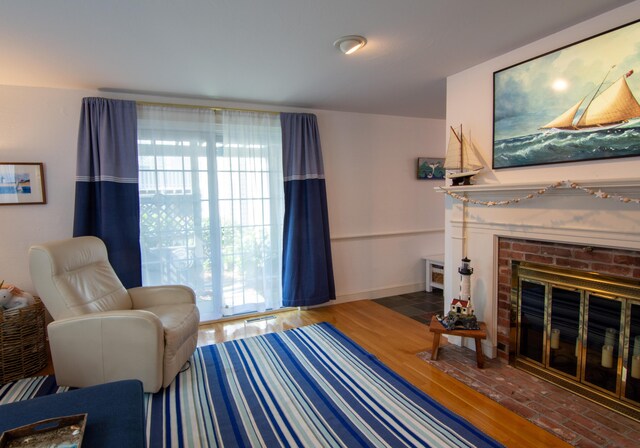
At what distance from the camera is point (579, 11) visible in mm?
1874

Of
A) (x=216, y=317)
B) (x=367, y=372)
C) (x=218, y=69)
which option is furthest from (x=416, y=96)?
(x=216, y=317)

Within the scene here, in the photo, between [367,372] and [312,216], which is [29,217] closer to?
[312,216]

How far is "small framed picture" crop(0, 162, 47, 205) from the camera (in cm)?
283

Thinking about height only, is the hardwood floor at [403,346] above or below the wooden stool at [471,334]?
below

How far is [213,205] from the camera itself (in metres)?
3.43

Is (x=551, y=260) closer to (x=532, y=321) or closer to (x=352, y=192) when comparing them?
(x=532, y=321)

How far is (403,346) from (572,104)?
82.8 inches

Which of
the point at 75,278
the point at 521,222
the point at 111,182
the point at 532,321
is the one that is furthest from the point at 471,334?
the point at 111,182

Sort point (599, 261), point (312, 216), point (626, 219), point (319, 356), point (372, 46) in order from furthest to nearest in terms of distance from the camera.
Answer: point (312, 216)
point (319, 356)
point (372, 46)
point (599, 261)
point (626, 219)

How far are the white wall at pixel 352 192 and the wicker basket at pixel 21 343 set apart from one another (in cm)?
58

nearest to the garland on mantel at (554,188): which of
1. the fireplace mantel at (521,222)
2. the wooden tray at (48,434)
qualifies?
the fireplace mantel at (521,222)

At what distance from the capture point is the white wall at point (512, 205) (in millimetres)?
1877

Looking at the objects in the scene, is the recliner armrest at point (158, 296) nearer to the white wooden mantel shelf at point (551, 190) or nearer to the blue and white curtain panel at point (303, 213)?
the blue and white curtain panel at point (303, 213)

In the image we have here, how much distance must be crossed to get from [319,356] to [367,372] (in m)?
0.45
